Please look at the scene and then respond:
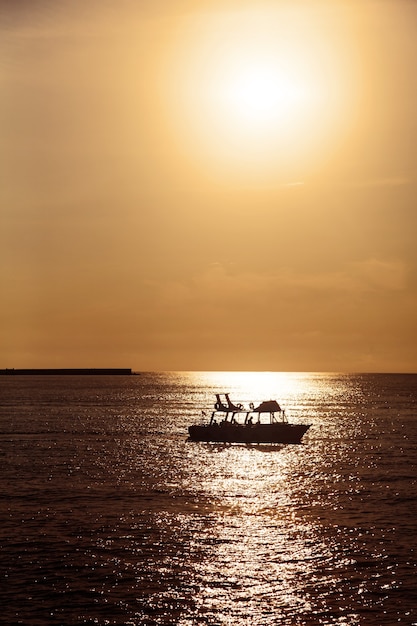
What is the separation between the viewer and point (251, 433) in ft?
389

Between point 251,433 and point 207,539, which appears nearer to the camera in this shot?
point 207,539

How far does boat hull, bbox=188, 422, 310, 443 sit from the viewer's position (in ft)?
388

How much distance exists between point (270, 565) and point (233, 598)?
612 cm

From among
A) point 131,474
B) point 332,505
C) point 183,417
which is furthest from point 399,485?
point 183,417

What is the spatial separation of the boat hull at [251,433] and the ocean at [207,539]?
13.9 m

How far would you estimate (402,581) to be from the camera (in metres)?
43.1

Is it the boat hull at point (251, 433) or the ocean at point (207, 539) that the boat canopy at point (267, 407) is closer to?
the boat hull at point (251, 433)

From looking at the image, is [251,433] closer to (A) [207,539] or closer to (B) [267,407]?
(B) [267,407]

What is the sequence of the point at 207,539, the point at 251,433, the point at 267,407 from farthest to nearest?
the point at 251,433 < the point at 267,407 < the point at 207,539

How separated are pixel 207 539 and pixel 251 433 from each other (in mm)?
67409

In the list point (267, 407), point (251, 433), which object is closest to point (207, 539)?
point (267, 407)

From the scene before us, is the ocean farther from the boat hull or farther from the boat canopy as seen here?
the boat hull

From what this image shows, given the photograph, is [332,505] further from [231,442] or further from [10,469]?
[231,442]

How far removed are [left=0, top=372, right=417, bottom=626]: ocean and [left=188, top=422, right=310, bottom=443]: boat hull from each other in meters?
13.9
